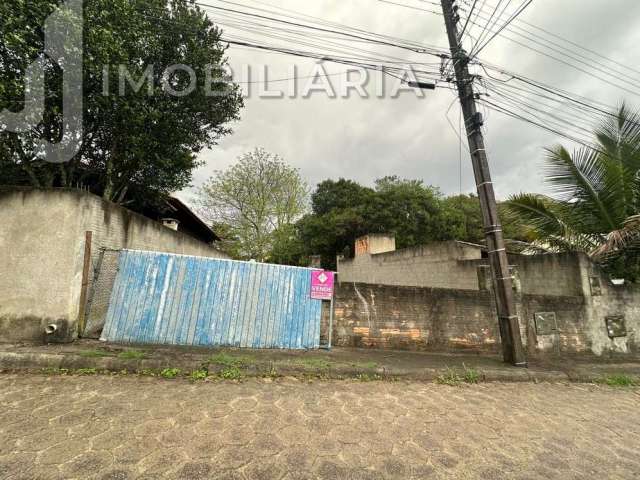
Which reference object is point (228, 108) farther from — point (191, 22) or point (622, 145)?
point (622, 145)

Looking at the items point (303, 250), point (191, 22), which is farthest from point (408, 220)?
point (191, 22)

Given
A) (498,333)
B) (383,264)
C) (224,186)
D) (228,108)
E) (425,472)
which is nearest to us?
(425,472)

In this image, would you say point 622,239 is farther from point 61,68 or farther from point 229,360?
point 61,68

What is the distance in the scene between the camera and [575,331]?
19.9 ft

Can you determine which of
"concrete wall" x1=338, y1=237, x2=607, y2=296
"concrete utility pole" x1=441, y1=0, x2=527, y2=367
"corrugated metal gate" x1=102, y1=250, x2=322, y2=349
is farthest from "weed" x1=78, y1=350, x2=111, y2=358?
"concrete wall" x1=338, y1=237, x2=607, y2=296

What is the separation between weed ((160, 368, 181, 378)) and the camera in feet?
12.3

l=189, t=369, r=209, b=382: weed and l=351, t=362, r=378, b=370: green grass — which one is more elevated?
l=351, t=362, r=378, b=370: green grass

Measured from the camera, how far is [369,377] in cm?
421

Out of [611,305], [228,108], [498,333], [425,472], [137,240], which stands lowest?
[425,472]

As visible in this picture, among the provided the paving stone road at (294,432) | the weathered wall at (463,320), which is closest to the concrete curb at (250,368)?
the paving stone road at (294,432)

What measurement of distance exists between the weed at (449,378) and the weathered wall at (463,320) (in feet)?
3.58

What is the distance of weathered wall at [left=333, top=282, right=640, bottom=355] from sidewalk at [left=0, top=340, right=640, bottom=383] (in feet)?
0.98

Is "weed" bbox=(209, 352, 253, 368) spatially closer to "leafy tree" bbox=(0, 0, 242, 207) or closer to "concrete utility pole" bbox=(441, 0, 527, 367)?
"concrete utility pole" bbox=(441, 0, 527, 367)

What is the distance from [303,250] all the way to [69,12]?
17005mm
